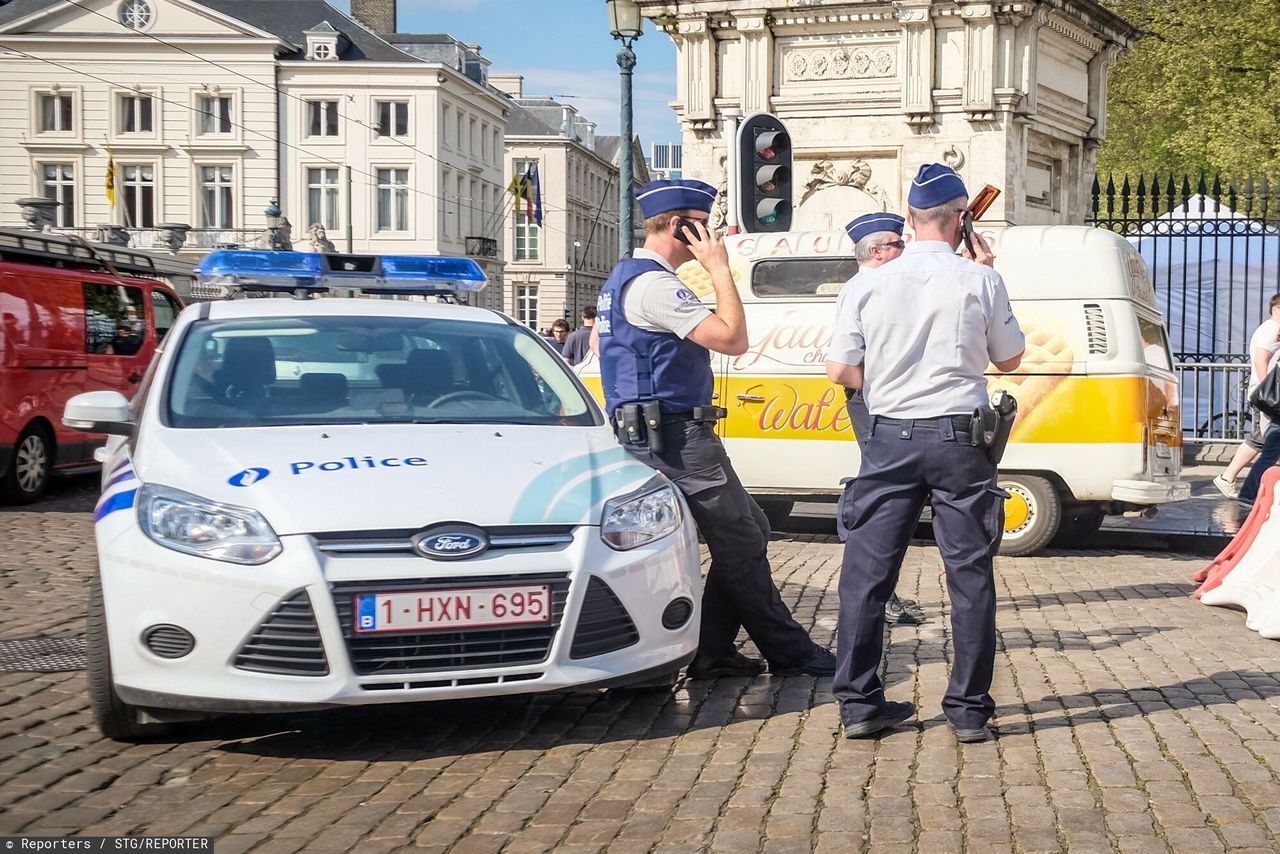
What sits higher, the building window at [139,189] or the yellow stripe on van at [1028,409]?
the building window at [139,189]

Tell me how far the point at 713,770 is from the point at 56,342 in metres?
10.6

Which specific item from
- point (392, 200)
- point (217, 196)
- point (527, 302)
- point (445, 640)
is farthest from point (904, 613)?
point (527, 302)

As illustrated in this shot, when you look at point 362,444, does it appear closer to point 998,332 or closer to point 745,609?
point 745,609

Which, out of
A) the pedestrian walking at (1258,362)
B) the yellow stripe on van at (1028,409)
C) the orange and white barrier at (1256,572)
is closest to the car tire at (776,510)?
the yellow stripe on van at (1028,409)

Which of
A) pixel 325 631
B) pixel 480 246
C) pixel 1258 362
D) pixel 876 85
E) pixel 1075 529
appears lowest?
pixel 1075 529

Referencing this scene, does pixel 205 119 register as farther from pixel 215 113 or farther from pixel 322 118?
pixel 322 118

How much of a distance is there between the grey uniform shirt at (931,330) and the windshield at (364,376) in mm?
1361

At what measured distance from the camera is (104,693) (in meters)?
5.01

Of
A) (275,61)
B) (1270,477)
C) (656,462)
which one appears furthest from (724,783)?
(275,61)

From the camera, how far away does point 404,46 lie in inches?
2822

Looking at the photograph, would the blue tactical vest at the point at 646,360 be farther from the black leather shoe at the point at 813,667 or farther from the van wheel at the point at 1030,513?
the van wheel at the point at 1030,513

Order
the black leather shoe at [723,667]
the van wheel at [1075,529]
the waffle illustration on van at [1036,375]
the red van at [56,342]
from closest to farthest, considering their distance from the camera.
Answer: the black leather shoe at [723,667] → the waffle illustration on van at [1036,375] → the van wheel at [1075,529] → the red van at [56,342]

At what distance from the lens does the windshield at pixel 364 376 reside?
18.6 ft

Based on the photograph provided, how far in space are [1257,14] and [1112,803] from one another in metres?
24.4
